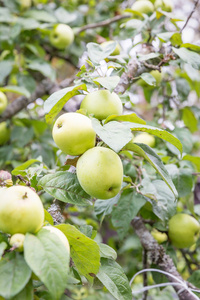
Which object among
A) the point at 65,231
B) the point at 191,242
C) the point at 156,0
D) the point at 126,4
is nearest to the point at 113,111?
the point at 65,231

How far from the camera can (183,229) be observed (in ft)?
2.96

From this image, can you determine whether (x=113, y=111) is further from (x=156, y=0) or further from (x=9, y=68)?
(x=9, y=68)

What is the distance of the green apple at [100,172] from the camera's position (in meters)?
0.47

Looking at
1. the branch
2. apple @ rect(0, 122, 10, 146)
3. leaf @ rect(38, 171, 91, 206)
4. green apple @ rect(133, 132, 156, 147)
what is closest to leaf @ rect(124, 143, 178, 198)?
leaf @ rect(38, 171, 91, 206)

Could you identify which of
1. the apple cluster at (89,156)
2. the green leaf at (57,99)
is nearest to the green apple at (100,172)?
the apple cluster at (89,156)

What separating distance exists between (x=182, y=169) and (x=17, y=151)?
2.90 feet

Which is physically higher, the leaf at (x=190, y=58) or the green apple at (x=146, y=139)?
the leaf at (x=190, y=58)

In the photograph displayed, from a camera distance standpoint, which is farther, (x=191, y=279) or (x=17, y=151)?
(x=17, y=151)

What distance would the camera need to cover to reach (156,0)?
1095mm

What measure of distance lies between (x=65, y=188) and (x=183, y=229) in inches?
19.9

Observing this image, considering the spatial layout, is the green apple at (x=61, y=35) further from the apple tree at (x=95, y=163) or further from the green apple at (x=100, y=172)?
the green apple at (x=100, y=172)

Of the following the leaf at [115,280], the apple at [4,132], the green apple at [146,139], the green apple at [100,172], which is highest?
the green apple at [100,172]

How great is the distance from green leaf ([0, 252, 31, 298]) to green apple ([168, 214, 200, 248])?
2.00ft

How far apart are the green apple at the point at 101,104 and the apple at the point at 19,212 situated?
208 millimetres
